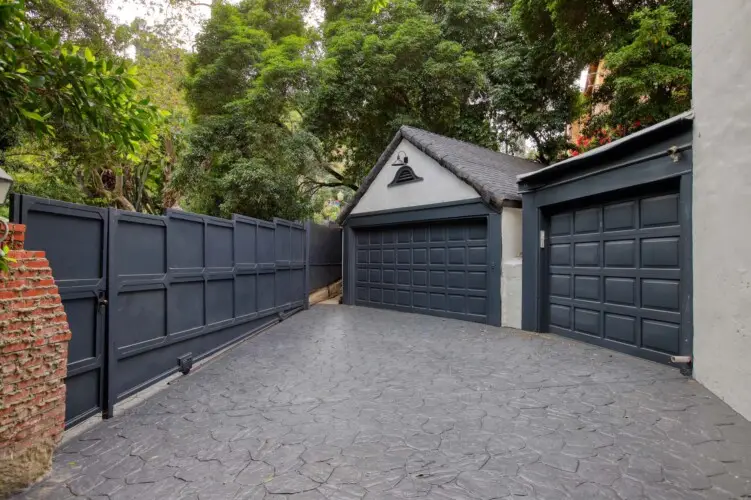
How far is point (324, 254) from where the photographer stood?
12.2m

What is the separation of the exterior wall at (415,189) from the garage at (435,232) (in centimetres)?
2

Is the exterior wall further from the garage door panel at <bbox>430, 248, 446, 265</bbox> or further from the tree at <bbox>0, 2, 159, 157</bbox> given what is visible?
the tree at <bbox>0, 2, 159, 157</bbox>

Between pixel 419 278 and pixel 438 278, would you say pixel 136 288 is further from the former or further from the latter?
pixel 419 278

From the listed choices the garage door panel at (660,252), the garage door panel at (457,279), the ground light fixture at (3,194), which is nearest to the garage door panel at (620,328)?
the garage door panel at (660,252)

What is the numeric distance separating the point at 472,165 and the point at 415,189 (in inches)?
60.0

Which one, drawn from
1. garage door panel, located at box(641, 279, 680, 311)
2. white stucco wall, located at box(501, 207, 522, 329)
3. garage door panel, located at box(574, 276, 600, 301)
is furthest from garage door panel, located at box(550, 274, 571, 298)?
garage door panel, located at box(641, 279, 680, 311)

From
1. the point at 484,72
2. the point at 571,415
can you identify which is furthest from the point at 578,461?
the point at 484,72

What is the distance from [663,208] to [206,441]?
6.07 metres

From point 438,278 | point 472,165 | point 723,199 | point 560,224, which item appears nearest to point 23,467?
point 723,199

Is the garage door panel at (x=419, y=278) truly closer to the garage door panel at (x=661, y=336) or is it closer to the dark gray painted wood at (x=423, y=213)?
the dark gray painted wood at (x=423, y=213)

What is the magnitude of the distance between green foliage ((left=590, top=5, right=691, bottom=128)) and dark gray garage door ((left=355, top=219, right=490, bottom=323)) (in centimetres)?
485

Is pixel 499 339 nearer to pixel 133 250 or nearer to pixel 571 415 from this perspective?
pixel 571 415

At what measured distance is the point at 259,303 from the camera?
25.3 ft

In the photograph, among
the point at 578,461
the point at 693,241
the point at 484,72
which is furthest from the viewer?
the point at 484,72
